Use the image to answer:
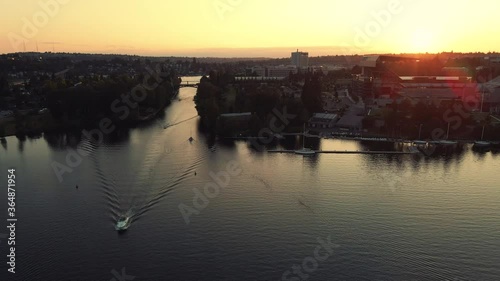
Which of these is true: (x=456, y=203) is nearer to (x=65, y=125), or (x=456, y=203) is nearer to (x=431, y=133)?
(x=431, y=133)

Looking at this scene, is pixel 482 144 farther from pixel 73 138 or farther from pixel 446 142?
pixel 73 138

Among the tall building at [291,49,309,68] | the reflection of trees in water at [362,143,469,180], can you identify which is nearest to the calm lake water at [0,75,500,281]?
the reflection of trees in water at [362,143,469,180]

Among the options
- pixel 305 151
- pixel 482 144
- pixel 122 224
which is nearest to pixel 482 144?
pixel 482 144

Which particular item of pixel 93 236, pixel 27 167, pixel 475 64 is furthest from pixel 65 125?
pixel 475 64

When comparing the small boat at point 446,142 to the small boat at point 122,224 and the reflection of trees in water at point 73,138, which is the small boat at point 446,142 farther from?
the small boat at point 122,224

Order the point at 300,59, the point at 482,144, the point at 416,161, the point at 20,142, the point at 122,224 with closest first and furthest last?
the point at 122,224 < the point at 416,161 < the point at 20,142 < the point at 482,144 < the point at 300,59

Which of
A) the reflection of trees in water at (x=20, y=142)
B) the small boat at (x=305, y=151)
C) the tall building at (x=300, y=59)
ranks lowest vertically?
the small boat at (x=305, y=151)

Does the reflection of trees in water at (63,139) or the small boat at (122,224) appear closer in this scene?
the small boat at (122,224)

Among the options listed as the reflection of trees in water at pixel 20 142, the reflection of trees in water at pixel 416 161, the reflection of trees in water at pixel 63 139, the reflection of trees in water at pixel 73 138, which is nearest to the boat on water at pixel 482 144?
the reflection of trees in water at pixel 416 161
